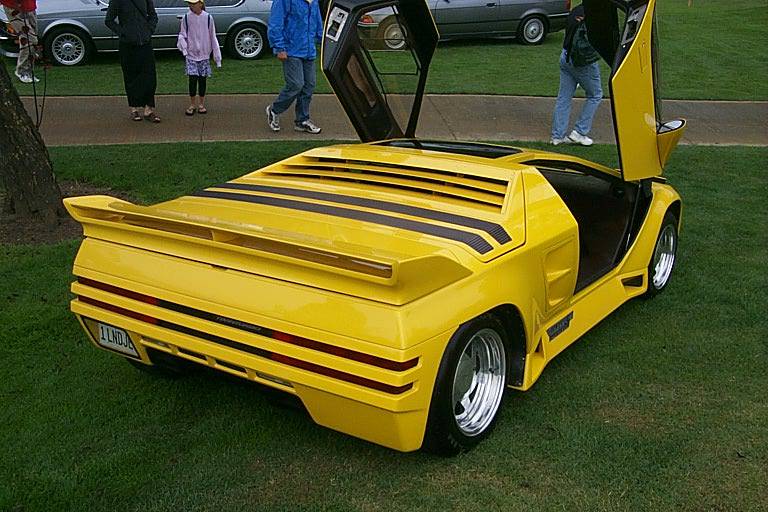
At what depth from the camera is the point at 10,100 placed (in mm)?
5922

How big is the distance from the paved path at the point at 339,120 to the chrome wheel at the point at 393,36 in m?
3.68

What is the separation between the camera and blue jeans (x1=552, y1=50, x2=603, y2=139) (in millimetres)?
8625

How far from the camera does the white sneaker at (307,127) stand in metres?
9.20

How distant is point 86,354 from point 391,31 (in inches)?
108

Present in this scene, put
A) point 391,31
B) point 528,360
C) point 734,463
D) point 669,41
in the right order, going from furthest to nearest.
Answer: point 669,41 → point 391,31 → point 528,360 → point 734,463

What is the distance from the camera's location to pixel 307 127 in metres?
9.23

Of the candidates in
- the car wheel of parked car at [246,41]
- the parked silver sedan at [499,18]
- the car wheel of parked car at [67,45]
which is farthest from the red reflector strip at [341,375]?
the parked silver sedan at [499,18]

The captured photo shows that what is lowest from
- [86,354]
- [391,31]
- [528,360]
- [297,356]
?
[86,354]

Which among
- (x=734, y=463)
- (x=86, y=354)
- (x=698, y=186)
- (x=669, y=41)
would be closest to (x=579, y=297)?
(x=734, y=463)

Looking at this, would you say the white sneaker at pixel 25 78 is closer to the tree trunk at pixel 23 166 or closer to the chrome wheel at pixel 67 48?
the chrome wheel at pixel 67 48

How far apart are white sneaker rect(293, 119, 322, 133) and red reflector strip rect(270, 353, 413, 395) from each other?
6.52 metres

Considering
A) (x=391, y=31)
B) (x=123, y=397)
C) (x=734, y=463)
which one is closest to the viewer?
(x=734, y=463)

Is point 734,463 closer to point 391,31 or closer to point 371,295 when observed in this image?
point 371,295

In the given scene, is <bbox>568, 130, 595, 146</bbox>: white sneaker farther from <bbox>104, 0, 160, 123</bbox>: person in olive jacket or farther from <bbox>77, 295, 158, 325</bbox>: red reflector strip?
<bbox>77, 295, 158, 325</bbox>: red reflector strip
